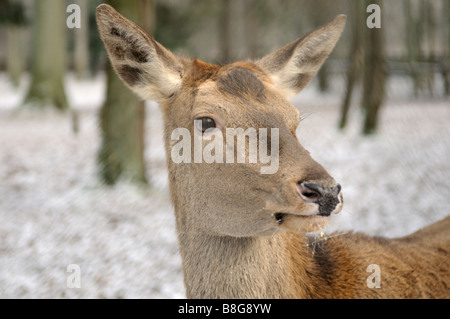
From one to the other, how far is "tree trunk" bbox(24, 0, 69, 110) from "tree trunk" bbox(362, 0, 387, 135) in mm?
12129

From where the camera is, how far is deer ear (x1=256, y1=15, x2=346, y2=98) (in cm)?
364

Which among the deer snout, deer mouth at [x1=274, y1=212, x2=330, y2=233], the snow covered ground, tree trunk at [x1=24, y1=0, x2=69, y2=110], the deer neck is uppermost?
tree trunk at [x1=24, y1=0, x2=69, y2=110]

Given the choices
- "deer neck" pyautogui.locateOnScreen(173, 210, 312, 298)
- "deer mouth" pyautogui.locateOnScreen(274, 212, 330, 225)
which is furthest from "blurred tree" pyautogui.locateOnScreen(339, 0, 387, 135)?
"deer mouth" pyautogui.locateOnScreen(274, 212, 330, 225)

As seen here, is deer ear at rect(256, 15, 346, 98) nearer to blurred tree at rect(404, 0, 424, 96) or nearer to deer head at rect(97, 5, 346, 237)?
deer head at rect(97, 5, 346, 237)

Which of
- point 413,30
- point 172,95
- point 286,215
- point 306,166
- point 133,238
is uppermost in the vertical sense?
point 413,30

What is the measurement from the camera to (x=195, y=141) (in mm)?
3129

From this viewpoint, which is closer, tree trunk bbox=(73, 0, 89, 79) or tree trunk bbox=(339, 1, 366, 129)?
tree trunk bbox=(339, 1, 366, 129)

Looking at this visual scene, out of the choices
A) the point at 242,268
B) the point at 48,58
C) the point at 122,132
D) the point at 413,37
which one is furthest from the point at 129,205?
the point at 413,37

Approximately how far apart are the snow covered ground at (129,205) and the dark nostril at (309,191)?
31.6 inches

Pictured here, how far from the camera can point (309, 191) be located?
2.56 meters

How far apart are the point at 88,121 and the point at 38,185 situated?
8118 millimetres

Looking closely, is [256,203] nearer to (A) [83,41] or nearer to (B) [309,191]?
(B) [309,191]

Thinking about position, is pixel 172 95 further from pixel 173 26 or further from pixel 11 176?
pixel 173 26
